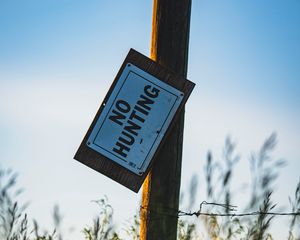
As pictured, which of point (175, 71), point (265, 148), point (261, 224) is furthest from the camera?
point (175, 71)

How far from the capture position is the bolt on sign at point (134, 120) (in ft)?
12.4

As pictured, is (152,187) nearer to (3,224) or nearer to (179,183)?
(179,183)

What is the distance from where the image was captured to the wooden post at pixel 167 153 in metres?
3.75

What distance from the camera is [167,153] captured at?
3.81 meters

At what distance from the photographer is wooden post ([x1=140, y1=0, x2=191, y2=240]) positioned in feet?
12.3

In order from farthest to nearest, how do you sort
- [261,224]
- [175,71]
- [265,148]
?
[175,71] < [265,148] < [261,224]

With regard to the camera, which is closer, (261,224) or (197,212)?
(261,224)

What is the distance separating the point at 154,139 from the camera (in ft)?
12.4

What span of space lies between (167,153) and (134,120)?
26 centimetres

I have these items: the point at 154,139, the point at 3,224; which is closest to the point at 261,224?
the point at 154,139

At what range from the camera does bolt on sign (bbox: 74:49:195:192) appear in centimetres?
377

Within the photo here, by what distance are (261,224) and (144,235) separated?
71cm

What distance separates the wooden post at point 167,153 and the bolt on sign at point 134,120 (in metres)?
0.07

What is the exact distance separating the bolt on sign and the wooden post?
7 centimetres
